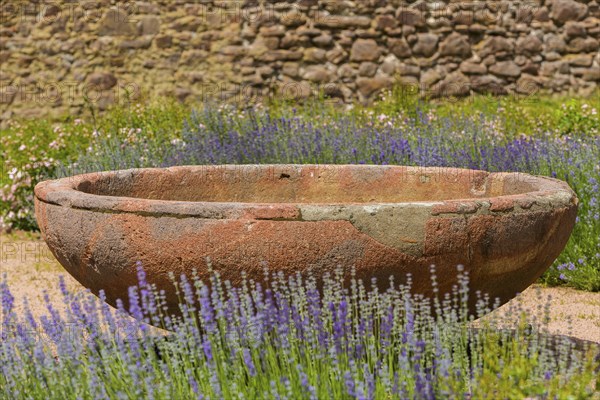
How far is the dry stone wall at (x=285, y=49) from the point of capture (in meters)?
11.4

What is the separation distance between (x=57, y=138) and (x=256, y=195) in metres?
4.24

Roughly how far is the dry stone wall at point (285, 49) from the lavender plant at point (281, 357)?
831cm

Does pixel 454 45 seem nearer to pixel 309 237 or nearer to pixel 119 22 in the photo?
pixel 119 22

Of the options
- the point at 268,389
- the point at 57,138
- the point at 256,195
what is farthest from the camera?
the point at 57,138

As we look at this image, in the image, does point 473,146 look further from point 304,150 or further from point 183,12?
point 183,12

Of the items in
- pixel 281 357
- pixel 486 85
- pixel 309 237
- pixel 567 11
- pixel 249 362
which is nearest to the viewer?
pixel 249 362

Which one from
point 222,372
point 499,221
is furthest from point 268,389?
point 499,221

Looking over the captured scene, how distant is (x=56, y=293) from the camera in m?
5.71

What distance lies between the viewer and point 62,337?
2854mm

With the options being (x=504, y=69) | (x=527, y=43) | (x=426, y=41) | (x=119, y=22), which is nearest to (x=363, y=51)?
A: (x=426, y=41)

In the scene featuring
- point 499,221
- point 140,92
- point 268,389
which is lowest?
point 140,92

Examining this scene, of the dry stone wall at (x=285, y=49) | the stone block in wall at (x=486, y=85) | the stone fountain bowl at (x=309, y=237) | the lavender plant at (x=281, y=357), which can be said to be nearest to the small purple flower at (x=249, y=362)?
the lavender plant at (x=281, y=357)

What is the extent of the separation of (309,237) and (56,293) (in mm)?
3156

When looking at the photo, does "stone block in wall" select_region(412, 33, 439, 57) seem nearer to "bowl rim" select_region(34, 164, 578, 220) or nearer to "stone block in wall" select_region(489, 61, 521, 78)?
"stone block in wall" select_region(489, 61, 521, 78)
